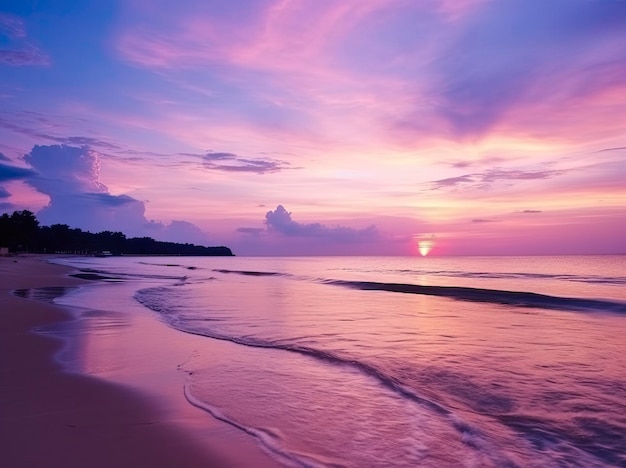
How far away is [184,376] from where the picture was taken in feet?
27.1

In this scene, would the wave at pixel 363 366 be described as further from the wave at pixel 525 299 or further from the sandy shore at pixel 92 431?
A: the wave at pixel 525 299

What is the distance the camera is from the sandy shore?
15.3 ft

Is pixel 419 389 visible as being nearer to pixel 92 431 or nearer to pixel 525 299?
pixel 92 431

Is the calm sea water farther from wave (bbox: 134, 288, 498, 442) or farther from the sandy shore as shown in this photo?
the sandy shore

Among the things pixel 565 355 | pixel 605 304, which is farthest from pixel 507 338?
pixel 605 304

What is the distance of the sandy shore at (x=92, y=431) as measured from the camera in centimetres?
465

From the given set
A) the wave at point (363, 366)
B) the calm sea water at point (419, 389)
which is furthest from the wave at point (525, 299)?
the wave at point (363, 366)

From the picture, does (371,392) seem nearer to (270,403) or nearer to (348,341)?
(270,403)

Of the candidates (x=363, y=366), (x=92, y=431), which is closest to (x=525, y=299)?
(x=363, y=366)

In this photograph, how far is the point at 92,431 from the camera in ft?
17.6

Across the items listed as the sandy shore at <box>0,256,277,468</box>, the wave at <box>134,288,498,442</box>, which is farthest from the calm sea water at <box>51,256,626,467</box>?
the sandy shore at <box>0,256,277,468</box>

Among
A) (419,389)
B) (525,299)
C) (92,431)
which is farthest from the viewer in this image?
(525,299)

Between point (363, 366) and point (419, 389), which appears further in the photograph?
point (363, 366)

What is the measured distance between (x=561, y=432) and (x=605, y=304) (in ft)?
66.5
